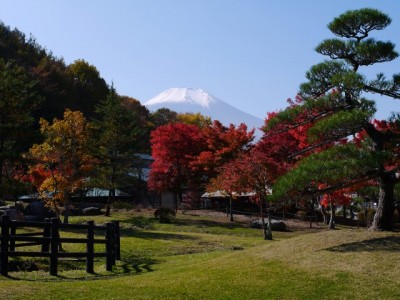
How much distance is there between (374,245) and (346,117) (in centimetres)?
362

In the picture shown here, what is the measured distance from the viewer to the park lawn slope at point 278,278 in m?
10.1

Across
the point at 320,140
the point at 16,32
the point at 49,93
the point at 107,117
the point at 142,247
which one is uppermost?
the point at 16,32

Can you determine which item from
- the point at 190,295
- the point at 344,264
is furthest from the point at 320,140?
the point at 190,295

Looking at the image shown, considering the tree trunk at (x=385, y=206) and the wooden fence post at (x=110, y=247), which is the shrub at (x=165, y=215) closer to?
the wooden fence post at (x=110, y=247)

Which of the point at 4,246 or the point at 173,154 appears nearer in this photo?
the point at 4,246

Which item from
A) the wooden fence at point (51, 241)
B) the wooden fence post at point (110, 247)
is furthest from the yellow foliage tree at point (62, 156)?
the wooden fence at point (51, 241)

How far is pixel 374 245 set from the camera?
12.4 metres

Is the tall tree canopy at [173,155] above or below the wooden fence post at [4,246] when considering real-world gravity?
above

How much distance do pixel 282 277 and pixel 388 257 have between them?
8.61 ft

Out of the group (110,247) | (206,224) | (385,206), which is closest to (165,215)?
(206,224)

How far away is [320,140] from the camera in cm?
1227

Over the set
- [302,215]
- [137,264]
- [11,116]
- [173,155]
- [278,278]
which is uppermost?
[11,116]

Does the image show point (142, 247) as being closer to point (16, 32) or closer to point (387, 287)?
point (387, 287)

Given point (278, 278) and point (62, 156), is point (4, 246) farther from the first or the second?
point (62, 156)
